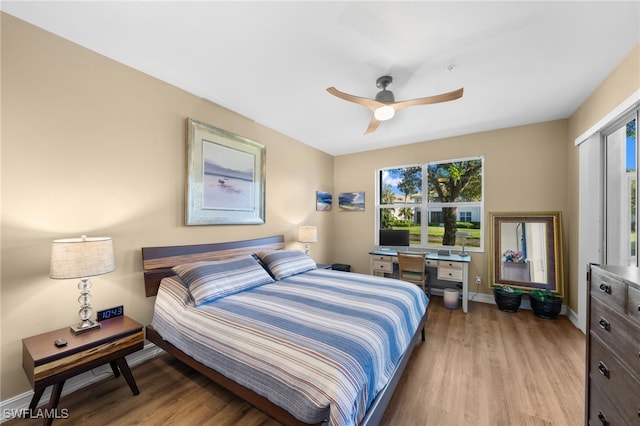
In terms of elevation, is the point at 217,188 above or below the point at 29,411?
above

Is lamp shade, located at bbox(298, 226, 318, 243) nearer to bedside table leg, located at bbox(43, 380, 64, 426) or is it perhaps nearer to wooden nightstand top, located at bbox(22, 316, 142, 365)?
wooden nightstand top, located at bbox(22, 316, 142, 365)

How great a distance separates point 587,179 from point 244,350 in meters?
3.84

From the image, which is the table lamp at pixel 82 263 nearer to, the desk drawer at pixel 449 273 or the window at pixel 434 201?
the desk drawer at pixel 449 273

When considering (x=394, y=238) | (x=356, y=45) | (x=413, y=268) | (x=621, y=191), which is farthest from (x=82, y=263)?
(x=621, y=191)

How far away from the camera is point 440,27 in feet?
5.71

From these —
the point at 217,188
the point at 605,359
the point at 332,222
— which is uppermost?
the point at 217,188

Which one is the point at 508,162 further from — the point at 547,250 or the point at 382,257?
the point at 382,257

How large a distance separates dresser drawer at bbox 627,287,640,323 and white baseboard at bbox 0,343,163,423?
3282 millimetres

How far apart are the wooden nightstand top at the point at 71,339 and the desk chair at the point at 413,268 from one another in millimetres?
3244

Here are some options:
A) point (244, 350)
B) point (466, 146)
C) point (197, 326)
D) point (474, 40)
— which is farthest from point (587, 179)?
point (197, 326)

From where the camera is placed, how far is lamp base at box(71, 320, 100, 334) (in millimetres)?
1761

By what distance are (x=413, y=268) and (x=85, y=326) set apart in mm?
3624

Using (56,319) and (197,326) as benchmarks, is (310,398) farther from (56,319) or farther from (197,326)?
(56,319)

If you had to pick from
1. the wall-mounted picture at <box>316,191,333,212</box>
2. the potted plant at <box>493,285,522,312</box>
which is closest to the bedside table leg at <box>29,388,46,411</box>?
the wall-mounted picture at <box>316,191,333,212</box>
